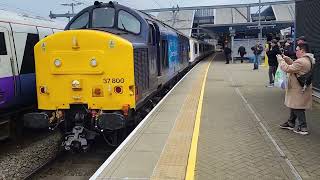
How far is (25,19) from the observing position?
36.9 ft

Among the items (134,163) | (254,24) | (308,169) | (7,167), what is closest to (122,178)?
(134,163)

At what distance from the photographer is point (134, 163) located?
679 centimetres

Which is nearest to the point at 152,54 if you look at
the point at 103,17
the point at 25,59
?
the point at 103,17

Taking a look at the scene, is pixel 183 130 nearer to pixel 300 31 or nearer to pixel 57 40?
pixel 57 40

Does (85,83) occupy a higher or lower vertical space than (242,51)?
lower

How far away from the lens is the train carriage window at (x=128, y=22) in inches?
401

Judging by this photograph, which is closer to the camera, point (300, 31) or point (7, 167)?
point (7, 167)

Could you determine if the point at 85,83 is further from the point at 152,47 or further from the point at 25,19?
the point at 25,19

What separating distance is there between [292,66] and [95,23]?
178 inches

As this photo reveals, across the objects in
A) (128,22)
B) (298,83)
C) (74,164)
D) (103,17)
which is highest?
(103,17)

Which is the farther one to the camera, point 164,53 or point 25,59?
point 164,53

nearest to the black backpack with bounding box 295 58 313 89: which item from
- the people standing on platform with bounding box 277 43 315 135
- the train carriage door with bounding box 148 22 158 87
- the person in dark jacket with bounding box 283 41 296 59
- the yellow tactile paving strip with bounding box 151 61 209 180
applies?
the people standing on platform with bounding box 277 43 315 135

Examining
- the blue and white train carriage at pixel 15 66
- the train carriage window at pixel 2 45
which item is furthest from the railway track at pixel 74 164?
the train carriage window at pixel 2 45

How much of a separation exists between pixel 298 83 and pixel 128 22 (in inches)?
156
